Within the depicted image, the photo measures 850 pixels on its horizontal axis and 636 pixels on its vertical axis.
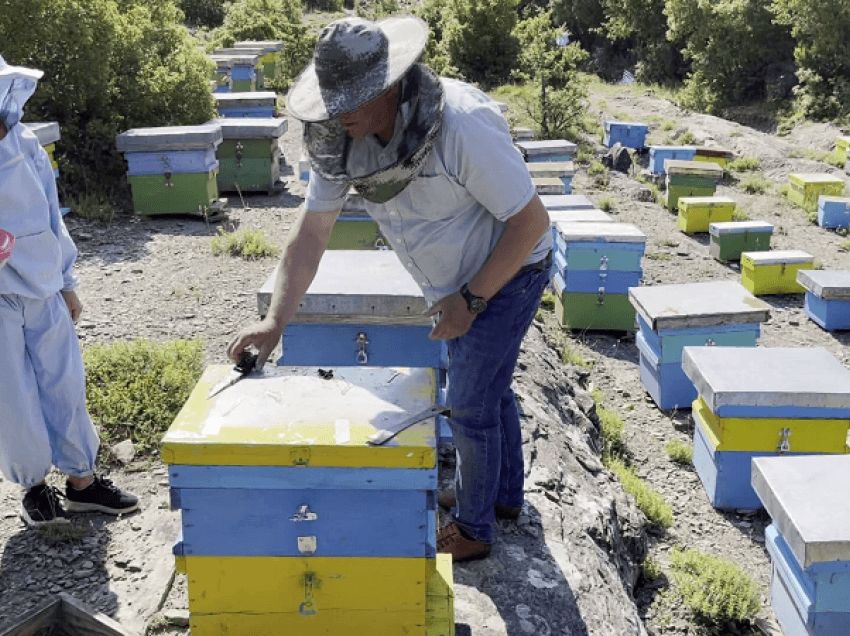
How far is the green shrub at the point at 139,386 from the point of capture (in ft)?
11.5

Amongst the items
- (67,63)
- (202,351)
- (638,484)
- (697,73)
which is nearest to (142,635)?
(202,351)

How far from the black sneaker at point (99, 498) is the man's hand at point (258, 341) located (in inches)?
43.0

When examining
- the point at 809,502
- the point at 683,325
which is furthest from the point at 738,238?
the point at 809,502

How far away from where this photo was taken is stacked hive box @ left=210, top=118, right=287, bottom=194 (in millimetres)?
7770

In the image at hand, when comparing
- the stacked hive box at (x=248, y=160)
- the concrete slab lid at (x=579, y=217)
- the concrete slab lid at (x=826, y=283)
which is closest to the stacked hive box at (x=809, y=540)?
the concrete slab lid at (x=579, y=217)

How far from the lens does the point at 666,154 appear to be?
439 inches

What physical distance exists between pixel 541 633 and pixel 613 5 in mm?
27031

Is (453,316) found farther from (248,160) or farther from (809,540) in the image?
(248,160)

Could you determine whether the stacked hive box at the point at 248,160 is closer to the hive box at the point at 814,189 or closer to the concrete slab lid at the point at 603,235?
the concrete slab lid at the point at 603,235

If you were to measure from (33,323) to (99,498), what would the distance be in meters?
0.72

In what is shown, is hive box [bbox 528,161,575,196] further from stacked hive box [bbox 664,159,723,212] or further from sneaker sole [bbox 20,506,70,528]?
sneaker sole [bbox 20,506,70,528]

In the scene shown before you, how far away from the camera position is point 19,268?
2.46 m

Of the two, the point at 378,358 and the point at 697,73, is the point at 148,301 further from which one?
the point at 697,73

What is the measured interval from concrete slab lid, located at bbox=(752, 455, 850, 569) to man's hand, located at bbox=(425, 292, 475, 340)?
155 centimetres
